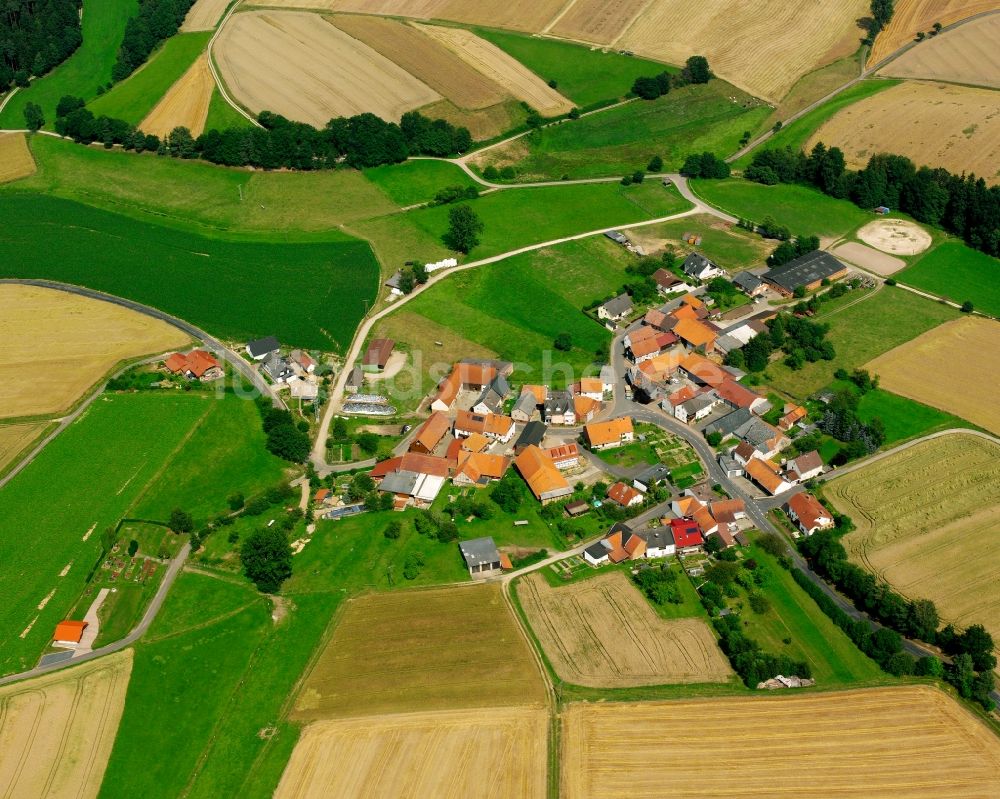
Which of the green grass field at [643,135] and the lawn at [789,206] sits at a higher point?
the green grass field at [643,135]

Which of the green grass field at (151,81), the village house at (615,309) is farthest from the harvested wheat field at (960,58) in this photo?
the green grass field at (151,81)

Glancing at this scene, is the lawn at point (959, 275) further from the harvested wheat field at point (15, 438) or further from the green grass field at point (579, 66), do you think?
the harvested wheat field at point (15, 438)

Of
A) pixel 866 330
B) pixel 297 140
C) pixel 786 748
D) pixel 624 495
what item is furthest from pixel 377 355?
pixel 786 748

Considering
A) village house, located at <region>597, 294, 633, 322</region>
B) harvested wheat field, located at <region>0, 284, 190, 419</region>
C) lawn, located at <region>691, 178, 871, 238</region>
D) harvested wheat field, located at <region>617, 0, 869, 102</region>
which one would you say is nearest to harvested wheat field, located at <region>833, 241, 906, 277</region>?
lawn, located at <region>691, 178, 871, 238</region>

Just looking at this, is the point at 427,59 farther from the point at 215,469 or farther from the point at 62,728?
the point at 62,728

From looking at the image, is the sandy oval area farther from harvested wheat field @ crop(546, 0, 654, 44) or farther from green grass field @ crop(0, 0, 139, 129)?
green grass field @ crop(0, 0, 139, 129)

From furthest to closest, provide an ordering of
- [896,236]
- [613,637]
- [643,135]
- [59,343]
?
[643,135] < [896,236] < [59,343] < [613,637]

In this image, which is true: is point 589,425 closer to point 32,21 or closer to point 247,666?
point 247,666
